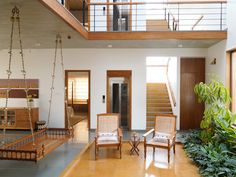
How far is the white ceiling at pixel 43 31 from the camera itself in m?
3.77

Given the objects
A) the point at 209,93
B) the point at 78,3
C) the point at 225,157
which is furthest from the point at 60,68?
the point at 225,157

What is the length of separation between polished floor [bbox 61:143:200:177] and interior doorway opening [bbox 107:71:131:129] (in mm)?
2421

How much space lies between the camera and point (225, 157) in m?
4.28

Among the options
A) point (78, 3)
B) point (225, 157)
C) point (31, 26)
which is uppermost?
point (78, 3)

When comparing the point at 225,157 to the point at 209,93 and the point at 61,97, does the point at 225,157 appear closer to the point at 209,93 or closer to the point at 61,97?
the point at 209,93

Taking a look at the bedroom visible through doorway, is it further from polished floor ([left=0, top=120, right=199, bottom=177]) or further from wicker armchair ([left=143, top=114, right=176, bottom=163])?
wicker armchair ([left=143, top=114, right=176, bottom=163])

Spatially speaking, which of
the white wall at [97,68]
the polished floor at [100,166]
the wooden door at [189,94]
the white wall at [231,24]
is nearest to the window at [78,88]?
the white wall at [97,68]

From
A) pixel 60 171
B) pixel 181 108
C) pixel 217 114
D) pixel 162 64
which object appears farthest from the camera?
pixel 162 64

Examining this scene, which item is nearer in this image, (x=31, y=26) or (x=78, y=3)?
(x=31, y=26)

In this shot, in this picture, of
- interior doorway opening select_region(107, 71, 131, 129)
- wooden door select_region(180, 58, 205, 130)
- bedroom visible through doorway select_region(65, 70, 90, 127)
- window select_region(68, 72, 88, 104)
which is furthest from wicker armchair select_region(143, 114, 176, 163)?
window select_region(68, 72, 88, 104)

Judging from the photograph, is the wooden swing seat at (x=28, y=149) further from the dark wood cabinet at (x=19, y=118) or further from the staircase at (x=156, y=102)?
the staircase at (x=156, y=102)

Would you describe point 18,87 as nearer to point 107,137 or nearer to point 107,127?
point 107,127

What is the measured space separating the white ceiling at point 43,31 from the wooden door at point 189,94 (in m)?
0.73

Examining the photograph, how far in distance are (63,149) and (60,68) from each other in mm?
3244
